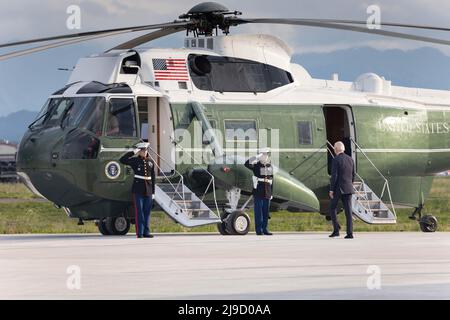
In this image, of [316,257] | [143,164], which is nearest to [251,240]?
[143,164]

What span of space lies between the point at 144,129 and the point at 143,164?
2.08 meters

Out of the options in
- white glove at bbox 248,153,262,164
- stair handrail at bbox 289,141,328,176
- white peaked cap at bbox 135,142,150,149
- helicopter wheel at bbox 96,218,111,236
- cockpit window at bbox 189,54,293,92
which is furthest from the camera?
stair handrail at bbox 289,141,328,176

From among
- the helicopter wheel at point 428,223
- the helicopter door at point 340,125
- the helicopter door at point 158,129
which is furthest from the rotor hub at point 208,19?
the helicopter wheel at point 428,223

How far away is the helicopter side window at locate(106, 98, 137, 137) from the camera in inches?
1071

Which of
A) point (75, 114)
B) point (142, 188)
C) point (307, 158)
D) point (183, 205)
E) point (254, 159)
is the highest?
point (75, 114)

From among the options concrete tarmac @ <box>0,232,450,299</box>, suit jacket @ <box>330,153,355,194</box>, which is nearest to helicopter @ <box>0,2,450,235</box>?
concrete tarmac @ <box>0,232,450,299</box>

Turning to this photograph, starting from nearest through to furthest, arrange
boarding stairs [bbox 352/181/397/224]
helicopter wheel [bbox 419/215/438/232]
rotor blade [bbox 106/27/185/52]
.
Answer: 1. rotor blade [bbox 106/27/185/52]
2. boarding stairs [bbox 352/181/397/224]
3. helicopter wheel [bbox 419/215/438/232]

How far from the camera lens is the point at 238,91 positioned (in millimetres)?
28891

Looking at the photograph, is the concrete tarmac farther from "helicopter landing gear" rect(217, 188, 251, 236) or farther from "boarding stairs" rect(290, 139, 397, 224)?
"boarding stairs" rect(290, 139, 397, 224)

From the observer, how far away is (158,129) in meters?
28.4

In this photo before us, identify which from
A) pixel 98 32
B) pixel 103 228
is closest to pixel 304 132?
pixel 103 228

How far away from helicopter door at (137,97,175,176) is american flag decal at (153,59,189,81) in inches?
20.3

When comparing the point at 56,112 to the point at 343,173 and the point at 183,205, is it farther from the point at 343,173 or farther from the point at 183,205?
the point at 343,173

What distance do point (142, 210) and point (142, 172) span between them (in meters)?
0.78
